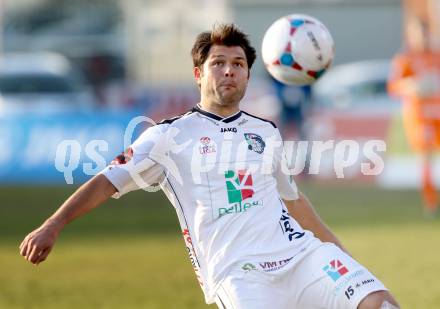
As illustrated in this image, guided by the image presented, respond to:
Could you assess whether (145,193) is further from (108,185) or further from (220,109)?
(108,185)

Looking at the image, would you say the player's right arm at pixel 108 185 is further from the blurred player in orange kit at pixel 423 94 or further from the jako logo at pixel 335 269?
the blurred player in orange kit at pixel 423 94

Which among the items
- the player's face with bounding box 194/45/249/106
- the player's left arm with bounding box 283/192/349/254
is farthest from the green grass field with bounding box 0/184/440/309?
the player's face with bounding box 194/45/249/106

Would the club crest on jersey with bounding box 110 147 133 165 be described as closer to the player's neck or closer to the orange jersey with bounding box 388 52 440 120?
the player's neck

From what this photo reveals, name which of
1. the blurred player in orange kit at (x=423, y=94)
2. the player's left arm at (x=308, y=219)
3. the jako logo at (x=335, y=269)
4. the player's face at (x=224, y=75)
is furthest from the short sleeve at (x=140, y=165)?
the blurred player in orange kit at (x=423, y=94)

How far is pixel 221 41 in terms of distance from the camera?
6.22m

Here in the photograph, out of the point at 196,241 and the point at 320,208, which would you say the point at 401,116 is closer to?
the point at 320,208

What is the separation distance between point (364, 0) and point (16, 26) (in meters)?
14.5

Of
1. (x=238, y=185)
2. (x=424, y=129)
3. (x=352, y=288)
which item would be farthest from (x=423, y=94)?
(x=352, y=288)

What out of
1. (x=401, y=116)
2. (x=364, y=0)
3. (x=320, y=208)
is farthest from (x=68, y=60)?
(x=320, y=208)

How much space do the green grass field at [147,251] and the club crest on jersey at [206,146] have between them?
11.3ft

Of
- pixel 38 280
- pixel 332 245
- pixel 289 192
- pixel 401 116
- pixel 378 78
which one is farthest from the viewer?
pixel 378 78

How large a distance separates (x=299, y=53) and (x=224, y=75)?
1.34 meters

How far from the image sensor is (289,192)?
6.49m

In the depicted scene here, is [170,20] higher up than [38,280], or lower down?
higher up
